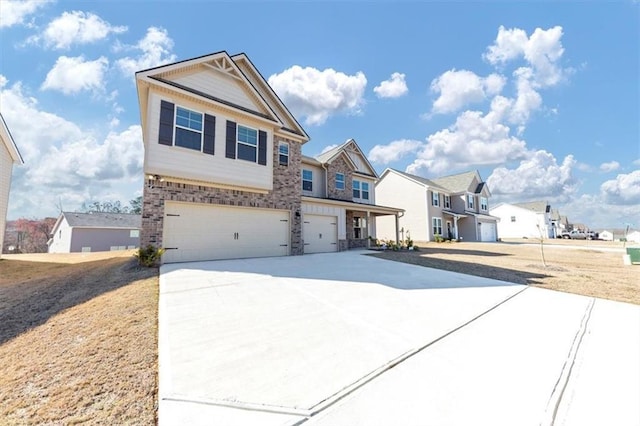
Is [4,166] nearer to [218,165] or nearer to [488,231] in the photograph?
[218,165]

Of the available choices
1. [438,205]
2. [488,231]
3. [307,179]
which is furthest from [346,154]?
[488,231]

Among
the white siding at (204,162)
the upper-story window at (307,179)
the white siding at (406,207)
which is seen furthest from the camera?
the white siding at (406,207)

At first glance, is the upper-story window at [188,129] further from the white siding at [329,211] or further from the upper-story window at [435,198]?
the upper-story window at [435,198]

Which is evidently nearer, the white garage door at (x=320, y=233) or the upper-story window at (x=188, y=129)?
the upper-story window at (x=188, y=129)

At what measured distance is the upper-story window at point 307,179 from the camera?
16688 mm

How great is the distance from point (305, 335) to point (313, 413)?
1.63 meters

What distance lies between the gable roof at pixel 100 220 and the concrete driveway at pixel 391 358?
33917 mm

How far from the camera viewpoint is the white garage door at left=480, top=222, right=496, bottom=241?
3180cm

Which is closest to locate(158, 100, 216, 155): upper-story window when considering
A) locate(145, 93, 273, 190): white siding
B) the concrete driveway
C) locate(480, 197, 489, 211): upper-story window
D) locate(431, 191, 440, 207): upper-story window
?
locate(145, 93, 273, 190): white siding

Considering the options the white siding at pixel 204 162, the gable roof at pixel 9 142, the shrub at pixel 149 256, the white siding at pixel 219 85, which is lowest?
the shrub at pixel 149 256

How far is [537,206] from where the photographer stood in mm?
43750

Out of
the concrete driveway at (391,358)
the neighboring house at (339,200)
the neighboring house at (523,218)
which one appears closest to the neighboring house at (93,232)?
the neighboring house at (339,200)

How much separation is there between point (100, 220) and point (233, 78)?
105 feet

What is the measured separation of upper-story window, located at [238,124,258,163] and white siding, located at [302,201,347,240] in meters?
3.80
